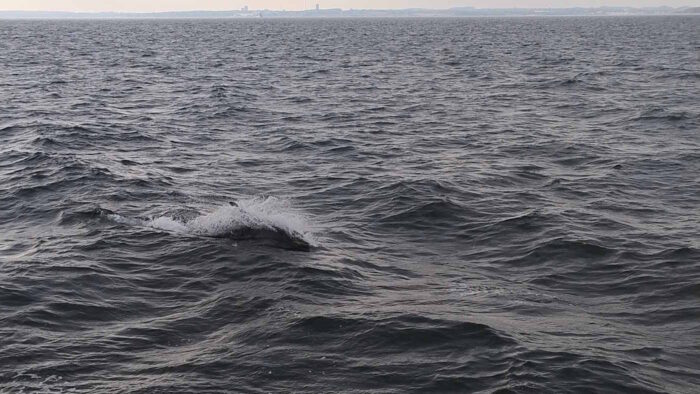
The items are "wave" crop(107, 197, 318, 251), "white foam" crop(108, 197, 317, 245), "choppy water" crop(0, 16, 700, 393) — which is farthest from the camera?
"white foam" crop(108, 197, 317, 245)

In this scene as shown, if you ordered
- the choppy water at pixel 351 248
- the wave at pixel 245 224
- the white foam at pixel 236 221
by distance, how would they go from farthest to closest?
the white foam at pixel 236 221 → the wave at pixel 245 224 → the choppy water at pixel 351 248

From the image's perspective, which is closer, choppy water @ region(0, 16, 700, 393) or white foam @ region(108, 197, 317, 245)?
choppy water @ region(0, 16, 700, 393)

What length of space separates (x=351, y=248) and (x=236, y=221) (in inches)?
107

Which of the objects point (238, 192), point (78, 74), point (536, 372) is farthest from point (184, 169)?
point (78, 74)

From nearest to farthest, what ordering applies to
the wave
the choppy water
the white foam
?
1. the choppy water
2. the wave
3. the white foam

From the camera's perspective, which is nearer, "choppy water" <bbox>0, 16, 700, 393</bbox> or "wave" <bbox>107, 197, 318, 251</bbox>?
"choppy water" <bbox>0, 16, 700, 393</bbox>

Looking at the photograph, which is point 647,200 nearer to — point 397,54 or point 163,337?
point 163,337

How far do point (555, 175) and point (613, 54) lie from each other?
5522 centimetres

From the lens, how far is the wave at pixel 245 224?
16656mm

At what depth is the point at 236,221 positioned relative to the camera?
682 inches

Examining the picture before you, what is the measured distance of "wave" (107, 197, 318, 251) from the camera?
656 inches

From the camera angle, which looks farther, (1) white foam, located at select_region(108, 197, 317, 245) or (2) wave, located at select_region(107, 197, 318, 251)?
(1) white foam, located at select_region(108, 197, 317, 245)

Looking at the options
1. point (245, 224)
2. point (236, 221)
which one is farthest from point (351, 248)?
point (236, 221)

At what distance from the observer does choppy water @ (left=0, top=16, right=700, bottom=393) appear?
10984 millimetres
